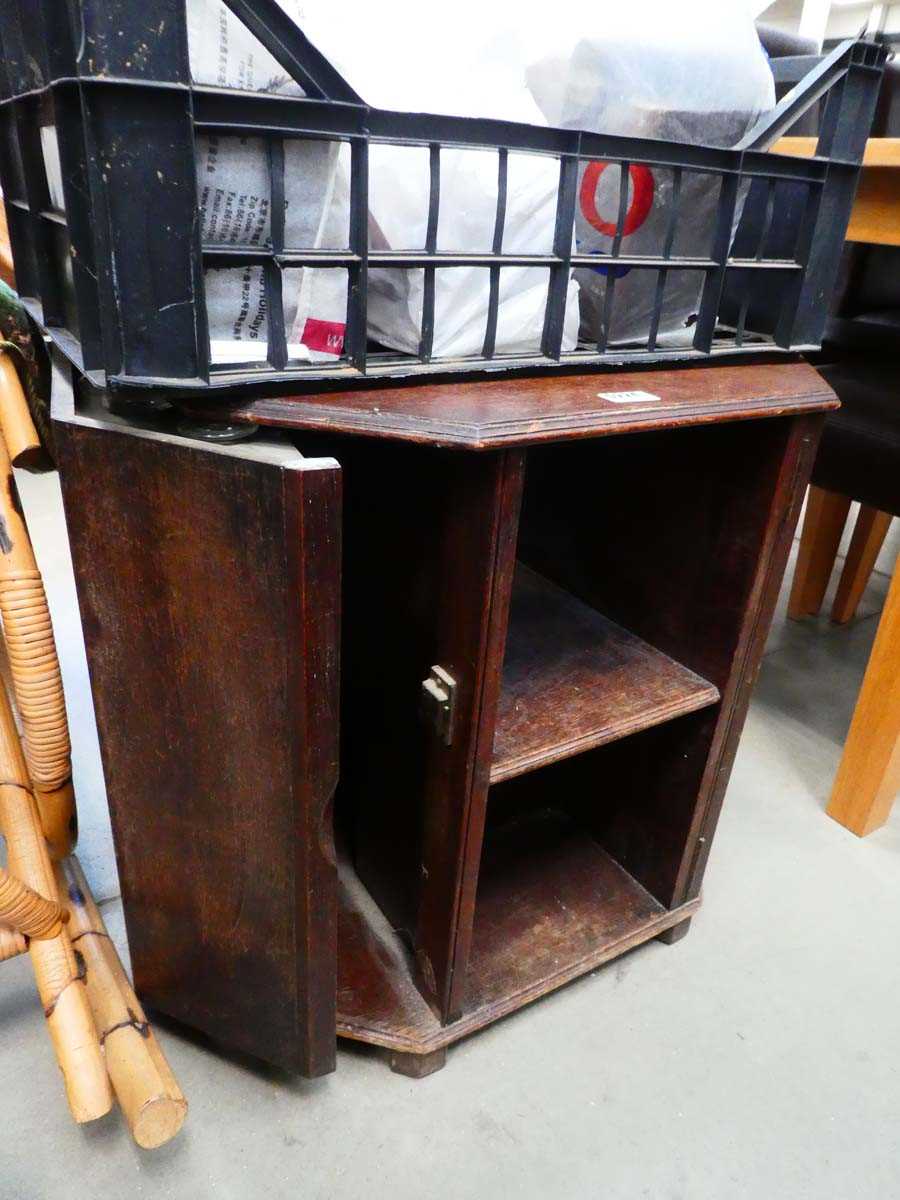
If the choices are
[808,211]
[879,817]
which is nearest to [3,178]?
[808,211]

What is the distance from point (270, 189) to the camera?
589mm

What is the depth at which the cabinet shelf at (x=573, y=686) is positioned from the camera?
811mm

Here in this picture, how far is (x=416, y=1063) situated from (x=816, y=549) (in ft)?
4.50

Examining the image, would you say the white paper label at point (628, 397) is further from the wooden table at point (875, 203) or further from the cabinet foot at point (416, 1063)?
the cabinet foot at point (416, 1063)

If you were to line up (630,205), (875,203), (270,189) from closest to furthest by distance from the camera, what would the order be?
1. (270,189)
2. (630,205)
3. (875,203)

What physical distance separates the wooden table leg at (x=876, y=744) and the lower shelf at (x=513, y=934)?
Answer: 0.38m

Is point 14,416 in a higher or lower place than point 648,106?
lower

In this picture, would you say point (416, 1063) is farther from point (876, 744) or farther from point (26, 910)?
point (876, 744)

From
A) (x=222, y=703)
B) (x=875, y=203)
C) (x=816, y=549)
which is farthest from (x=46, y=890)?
(x=816, y=549)

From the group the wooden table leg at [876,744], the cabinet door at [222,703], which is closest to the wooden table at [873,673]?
the wooden table leg at [876,744]

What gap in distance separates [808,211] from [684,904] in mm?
784

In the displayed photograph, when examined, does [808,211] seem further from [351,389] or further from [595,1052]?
[595,1052]

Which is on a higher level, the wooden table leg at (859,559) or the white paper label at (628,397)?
the white paper label at (628,397)

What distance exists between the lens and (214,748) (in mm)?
681
